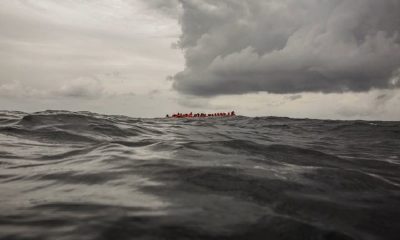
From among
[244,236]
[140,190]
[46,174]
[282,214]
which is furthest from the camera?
[46,174]

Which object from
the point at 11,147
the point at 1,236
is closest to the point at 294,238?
the point at 1,236

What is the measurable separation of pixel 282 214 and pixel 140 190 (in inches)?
71.6

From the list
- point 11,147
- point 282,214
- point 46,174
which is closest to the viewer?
point 282,214

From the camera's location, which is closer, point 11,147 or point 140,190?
point 140,190

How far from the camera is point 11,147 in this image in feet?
25.9

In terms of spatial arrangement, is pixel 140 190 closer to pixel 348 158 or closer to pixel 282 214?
pixel 282 214

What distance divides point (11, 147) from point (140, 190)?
5073mm

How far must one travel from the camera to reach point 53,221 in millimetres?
3172

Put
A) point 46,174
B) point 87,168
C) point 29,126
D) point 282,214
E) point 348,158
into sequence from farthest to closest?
point 29,126
point 348,158
point 87,168
point 46,174
point 282,214

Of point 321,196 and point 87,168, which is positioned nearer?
point 321,196

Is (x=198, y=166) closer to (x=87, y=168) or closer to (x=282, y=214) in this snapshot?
(x=87, y=168)

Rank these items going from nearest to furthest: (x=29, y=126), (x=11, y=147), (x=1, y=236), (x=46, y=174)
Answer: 1. (x=1, y=236)
2. (x=46, y=174)
3. (x=11, y=147)
4. (x=29, y=126)

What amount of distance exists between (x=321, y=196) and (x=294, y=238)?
1699 mm

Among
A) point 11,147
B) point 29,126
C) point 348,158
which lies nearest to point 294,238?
point 348,158
